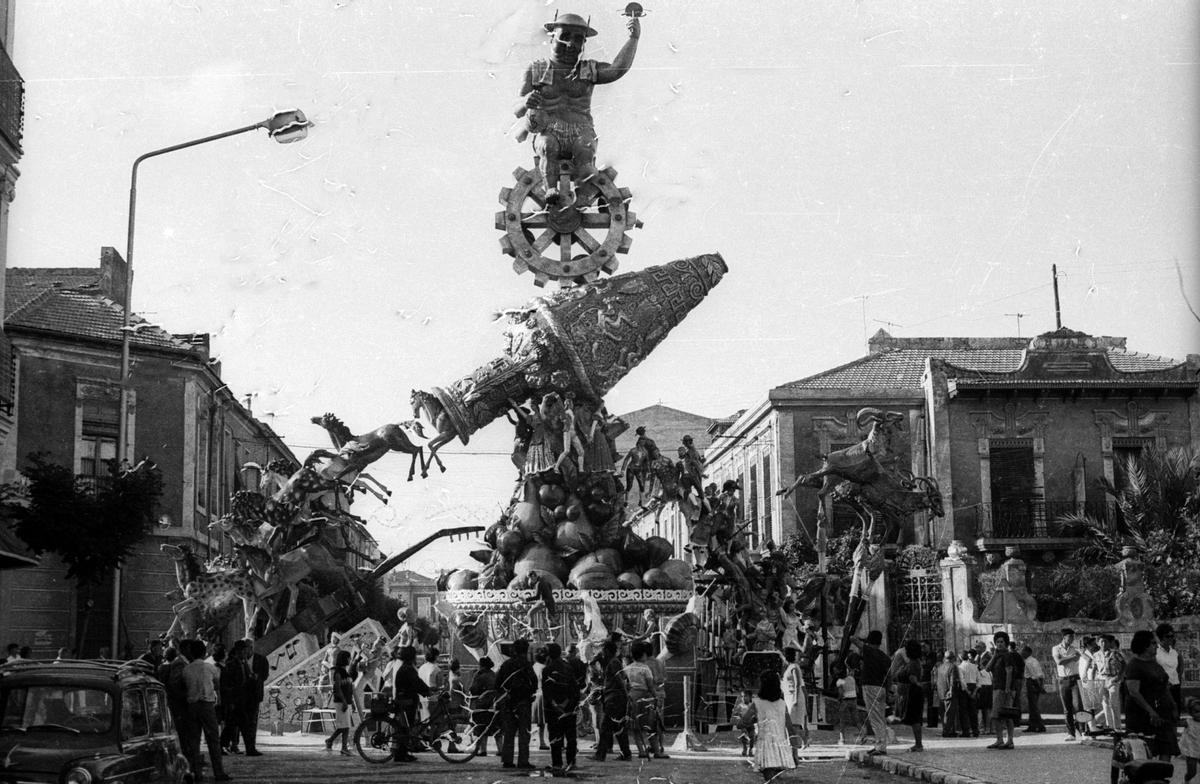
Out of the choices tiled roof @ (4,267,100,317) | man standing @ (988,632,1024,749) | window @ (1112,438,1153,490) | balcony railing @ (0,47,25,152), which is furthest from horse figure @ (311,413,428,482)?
window @ (1112,438,1153,490)

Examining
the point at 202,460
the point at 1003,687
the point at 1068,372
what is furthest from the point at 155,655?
the point at 1068,372

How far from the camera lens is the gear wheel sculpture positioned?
23609 millimetres

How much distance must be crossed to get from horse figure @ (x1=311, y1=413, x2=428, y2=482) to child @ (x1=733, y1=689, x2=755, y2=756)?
6.06 metres

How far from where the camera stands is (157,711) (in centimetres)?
1180

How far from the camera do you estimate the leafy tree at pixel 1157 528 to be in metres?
33.0

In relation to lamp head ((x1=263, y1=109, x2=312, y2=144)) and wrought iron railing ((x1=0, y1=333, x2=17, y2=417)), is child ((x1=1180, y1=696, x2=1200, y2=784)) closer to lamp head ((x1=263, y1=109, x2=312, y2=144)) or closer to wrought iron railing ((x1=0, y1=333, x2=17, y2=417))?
lamp head ((x1=263, y1=109, x2=312, y2=144))

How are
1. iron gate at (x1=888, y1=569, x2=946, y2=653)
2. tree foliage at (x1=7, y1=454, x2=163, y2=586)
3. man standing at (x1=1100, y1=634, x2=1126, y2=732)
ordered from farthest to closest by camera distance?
tree foliage at (x1=7, y1=454, x2=163, y2=586) < iron gate at (x1=888, y1=569, x2=946, y2=653) < man standing at (x1=1100, y1=634, x2=1126, y2=732)

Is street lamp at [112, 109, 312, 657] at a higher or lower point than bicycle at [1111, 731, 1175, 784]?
higher

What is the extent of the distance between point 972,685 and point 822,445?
Result: 24544mm

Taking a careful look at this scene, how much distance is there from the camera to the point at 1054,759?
16.5 meters

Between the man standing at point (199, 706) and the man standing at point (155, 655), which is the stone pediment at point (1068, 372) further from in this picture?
the man standing at point (199, 706)

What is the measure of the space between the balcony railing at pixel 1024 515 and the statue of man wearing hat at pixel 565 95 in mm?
21580

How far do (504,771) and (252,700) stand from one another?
4.30m

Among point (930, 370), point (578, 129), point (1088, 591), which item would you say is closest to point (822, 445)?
point (930, 370)
